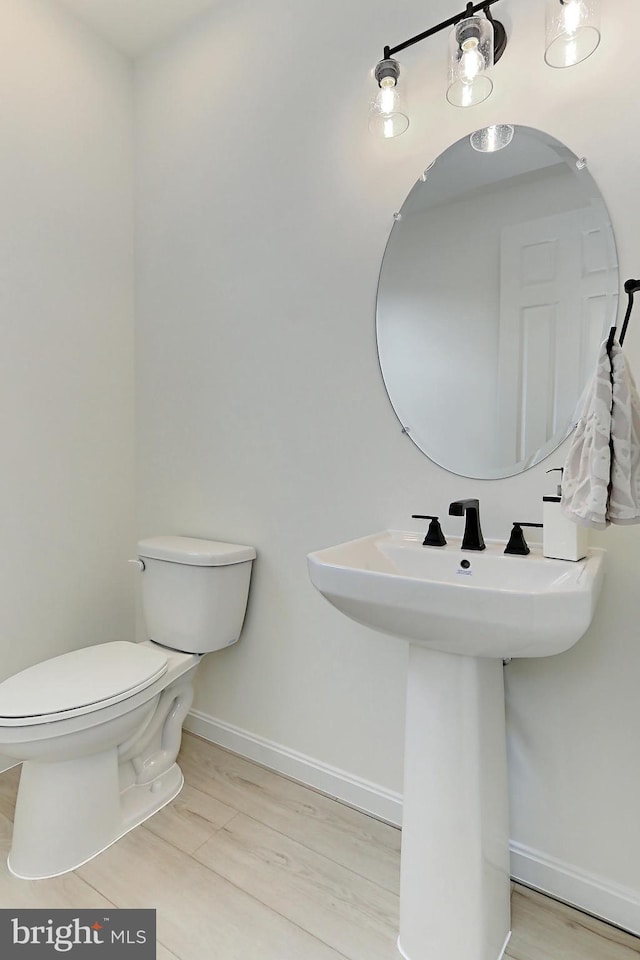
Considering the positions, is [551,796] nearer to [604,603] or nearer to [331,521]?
[604,603]

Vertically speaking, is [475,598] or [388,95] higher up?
[388,95]

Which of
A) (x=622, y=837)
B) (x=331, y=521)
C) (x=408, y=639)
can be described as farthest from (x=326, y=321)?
(x=622, y=837)

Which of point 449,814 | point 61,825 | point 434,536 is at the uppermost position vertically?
point 434,536

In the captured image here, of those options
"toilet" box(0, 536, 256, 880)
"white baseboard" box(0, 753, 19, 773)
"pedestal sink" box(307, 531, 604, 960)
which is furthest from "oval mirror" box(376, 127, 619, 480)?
"white baseboard" box(0, 753, 19, 773)

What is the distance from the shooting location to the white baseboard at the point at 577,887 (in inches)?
46.9

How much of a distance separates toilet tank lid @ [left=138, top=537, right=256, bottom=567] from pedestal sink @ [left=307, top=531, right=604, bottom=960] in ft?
2.08

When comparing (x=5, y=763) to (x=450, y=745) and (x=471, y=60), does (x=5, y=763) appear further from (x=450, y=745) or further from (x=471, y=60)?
(x=471, y=60)

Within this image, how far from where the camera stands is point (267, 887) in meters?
1.31

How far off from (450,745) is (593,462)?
61cm

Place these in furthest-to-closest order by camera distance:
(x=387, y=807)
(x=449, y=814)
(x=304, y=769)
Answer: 1. (x=304, y=769)
2. (x=387, y=807)
3. (x=449, y=814)

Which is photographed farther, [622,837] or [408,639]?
[622,837]

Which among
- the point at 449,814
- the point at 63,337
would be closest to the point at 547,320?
the point at 449,814

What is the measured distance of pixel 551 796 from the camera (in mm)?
1281

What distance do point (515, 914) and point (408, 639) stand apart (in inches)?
30.4
